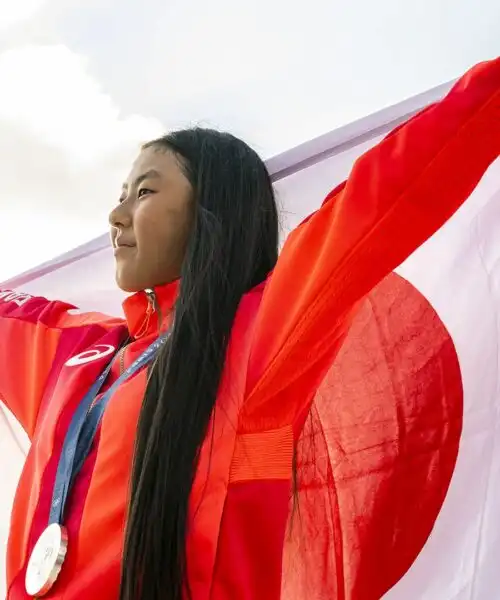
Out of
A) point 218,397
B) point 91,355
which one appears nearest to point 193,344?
point 218,397

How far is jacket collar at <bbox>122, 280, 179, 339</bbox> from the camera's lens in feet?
3.60

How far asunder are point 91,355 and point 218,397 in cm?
37

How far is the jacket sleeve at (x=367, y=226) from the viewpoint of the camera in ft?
2.55

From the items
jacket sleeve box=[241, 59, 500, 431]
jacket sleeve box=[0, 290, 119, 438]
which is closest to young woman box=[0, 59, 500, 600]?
jacket sleeve box=[241, 59, 500, 431]

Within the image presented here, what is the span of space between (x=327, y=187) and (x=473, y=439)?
0.47 m

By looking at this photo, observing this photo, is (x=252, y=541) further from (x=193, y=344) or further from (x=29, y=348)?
(x=29, y=348)

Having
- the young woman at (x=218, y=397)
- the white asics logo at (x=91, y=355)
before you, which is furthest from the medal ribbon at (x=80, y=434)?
the white asics logo at (x=91, y=355)

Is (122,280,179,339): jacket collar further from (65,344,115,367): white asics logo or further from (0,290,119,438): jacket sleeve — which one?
(0,290,119,438): jacket sleeve

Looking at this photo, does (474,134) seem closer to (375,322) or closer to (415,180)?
(415,180)

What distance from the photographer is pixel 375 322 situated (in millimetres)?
1009

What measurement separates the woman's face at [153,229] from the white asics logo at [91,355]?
125 mm

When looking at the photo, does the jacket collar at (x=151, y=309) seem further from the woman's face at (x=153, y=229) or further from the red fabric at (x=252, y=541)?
the red fabric at (x=252, y=541)

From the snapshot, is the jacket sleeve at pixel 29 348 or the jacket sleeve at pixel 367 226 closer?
the jacket sleeve at pixel 367 226

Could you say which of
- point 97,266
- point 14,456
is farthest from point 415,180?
point 14,456
